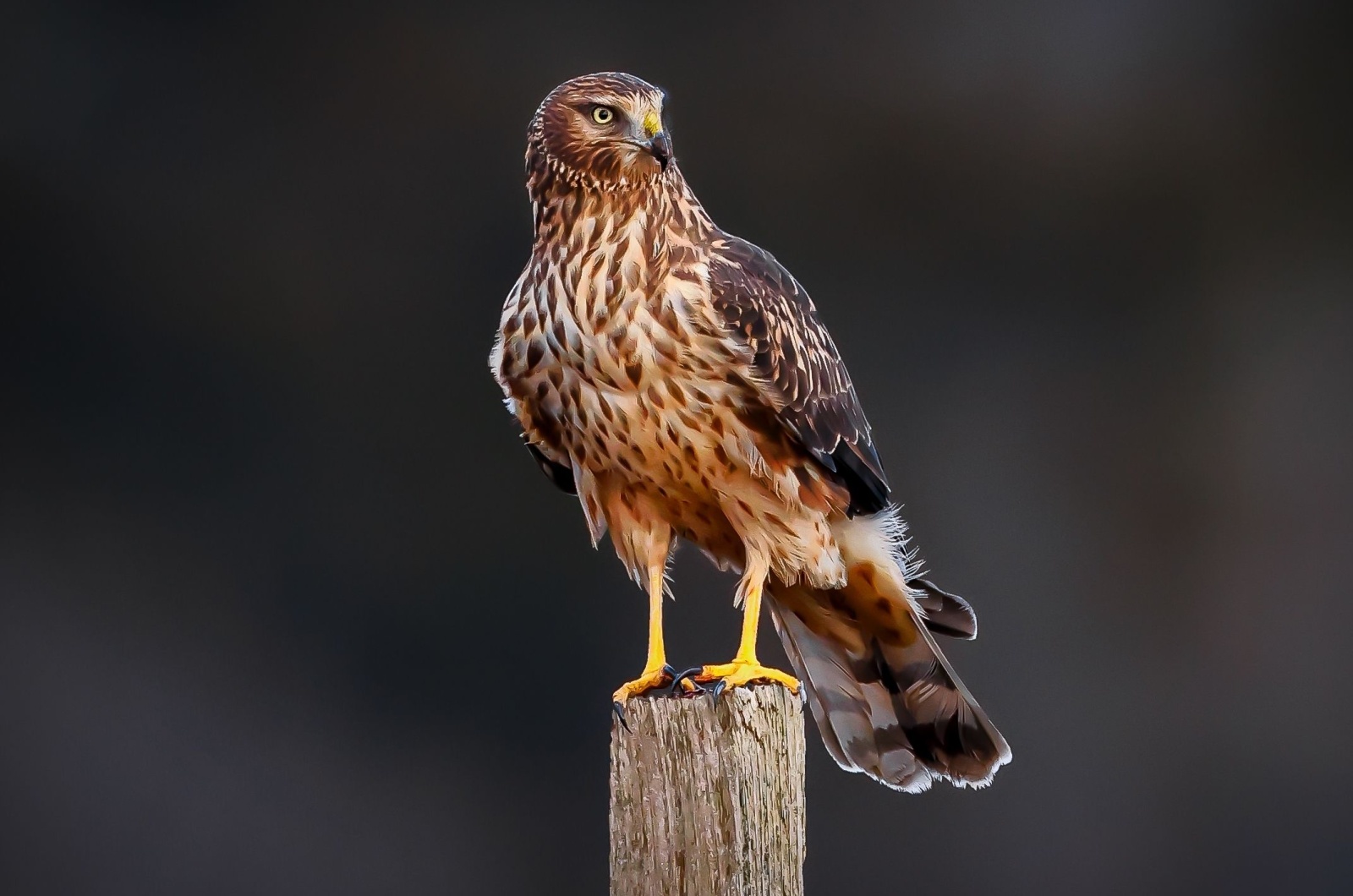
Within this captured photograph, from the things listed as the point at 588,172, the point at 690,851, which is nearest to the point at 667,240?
the point at 588,172

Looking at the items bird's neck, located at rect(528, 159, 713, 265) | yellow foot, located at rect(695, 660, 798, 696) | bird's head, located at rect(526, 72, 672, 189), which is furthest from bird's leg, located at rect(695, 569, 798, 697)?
bird's head, located at rect(526, 72, 672, 189)

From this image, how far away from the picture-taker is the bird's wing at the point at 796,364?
6.86ft

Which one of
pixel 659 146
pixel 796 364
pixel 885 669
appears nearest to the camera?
pixel 659 146

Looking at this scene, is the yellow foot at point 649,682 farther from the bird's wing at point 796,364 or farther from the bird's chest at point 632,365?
the bird's wing at point 796,364

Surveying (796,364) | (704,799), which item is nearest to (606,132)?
(796,364)

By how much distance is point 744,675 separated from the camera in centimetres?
203

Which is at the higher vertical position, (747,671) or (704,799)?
(747,671)

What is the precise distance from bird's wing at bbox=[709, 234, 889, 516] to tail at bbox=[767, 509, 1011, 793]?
0.12m

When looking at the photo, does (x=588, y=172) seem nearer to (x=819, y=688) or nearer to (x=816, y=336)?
(x=816, y=336)

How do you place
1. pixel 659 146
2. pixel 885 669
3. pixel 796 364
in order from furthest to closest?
pixel 885 669, pixel 796 364, pixel 659 146

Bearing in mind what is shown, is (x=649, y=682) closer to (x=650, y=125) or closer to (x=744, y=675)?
(x=744, y=675)

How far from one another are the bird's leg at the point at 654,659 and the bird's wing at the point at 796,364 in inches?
13.6

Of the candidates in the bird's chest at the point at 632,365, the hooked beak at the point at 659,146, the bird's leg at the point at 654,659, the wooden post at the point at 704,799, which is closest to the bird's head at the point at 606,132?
the hooked beak at the point at 659,146

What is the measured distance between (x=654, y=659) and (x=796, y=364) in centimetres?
51
